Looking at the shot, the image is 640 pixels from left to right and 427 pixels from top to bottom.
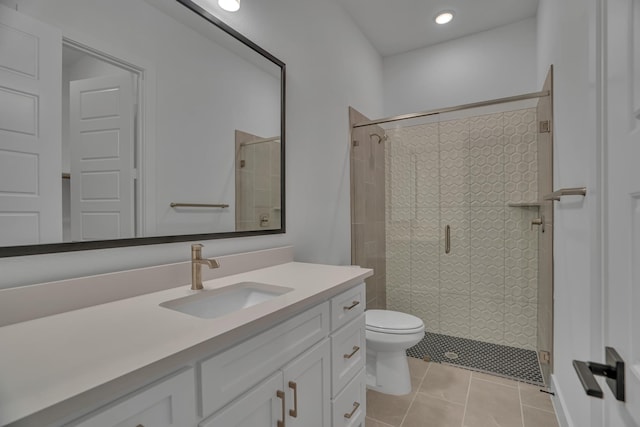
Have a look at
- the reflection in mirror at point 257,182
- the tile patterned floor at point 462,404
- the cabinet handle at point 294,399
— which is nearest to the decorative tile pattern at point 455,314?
the tile patterned floor at point 462,404

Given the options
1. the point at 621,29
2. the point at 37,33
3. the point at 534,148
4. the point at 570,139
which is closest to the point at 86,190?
the point at 37,33

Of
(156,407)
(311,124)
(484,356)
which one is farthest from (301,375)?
(484,356)

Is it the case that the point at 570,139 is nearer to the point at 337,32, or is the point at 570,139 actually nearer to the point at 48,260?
the point at 337,32

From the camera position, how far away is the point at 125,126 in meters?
1.06

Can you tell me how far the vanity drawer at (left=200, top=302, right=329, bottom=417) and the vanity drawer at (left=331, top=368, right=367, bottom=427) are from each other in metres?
0.36

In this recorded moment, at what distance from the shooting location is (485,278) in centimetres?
254

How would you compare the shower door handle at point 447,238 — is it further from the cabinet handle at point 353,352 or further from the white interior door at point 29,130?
the white interior door at point 29,130

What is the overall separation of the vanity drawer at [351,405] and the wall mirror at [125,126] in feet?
2.77

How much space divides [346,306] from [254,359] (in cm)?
56

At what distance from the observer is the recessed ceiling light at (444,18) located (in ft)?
8.40

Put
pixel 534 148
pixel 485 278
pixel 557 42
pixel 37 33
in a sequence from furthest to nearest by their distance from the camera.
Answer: pixel 485 278
pixel 534 148
pixel 557 42
pixel 37 33

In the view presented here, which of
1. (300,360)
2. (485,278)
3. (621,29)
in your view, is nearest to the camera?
(621,29)

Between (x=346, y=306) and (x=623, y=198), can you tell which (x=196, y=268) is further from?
(x=623, y=198)

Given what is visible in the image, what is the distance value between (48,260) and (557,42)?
2431mm
